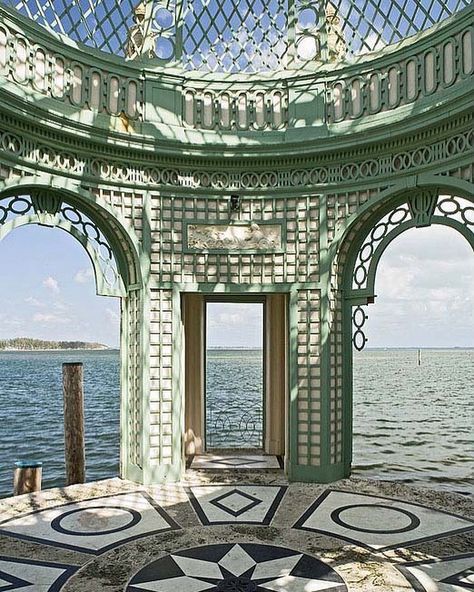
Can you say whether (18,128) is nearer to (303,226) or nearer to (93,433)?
(303,226)

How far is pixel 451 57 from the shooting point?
19.3ft

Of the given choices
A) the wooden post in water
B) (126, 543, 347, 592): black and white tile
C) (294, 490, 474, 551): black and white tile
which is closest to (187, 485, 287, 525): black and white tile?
(294, 490, 474, 551): black and white tile

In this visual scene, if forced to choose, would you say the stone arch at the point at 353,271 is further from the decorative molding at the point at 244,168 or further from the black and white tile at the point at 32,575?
the black and white tile at the point at 32,575

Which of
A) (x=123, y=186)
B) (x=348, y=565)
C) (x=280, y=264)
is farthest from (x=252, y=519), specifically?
(x=123, y=186)

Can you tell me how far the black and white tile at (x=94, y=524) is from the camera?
5.09m

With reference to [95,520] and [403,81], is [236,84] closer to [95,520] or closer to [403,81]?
[403,81]

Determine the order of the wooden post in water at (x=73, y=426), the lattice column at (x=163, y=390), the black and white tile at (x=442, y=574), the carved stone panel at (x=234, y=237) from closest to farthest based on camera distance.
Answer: the black and white tile at (x=442, y=574) → the lattice column at (x=163, y=390) → the carved stone panel at (x=234, y=237) → the wooden post in water at (x=73, y=426)

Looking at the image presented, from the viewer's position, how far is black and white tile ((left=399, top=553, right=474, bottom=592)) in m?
4.15

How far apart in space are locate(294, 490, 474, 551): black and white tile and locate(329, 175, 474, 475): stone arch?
38.6 inches

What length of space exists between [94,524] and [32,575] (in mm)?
1147

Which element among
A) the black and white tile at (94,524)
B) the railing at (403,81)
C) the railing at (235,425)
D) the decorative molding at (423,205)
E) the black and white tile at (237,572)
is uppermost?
the railing at (403,81)

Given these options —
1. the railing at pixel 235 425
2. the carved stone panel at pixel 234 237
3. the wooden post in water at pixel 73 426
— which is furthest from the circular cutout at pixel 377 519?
the railing at pixel 235 425

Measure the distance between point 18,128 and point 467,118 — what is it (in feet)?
15.1

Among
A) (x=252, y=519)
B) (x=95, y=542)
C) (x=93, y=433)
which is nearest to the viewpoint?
(x=95, y=542)
